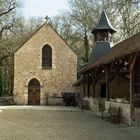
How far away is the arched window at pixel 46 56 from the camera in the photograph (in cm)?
3788

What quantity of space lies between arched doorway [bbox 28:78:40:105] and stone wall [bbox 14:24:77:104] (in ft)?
1.12

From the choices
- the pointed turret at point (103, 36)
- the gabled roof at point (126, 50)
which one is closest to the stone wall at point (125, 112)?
the gabled roof at point (126, 50)

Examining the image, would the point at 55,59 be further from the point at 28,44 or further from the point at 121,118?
A: the point at 121,118

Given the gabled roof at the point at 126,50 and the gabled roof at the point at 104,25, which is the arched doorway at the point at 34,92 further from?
the gabled roof at the point at 126,50

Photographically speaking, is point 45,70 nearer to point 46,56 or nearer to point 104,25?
point 46,56

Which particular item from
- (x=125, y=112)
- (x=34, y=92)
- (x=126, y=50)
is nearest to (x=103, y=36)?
(x=34, y=92)

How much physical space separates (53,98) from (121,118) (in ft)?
60.4

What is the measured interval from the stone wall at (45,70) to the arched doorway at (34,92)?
13.4 inches

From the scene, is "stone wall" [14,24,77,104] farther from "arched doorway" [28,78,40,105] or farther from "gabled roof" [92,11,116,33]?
"gabled roof" [92,11,116,33]

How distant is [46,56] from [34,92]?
330cm

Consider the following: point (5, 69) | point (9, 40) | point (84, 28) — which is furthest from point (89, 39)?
A: point (5, 69)

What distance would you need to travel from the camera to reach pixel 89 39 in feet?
152

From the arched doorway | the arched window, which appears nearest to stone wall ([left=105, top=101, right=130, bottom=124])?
the arched doorway

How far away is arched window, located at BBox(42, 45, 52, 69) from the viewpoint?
37.9 m
